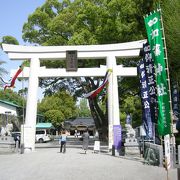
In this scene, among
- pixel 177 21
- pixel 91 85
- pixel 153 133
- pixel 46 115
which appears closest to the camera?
pixel 177 21

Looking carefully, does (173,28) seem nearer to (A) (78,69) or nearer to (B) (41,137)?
(A) (78,69)

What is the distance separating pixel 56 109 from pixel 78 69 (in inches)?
1625

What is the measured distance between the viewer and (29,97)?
25.8m

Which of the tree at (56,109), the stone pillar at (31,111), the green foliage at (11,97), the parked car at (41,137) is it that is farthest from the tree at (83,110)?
the stone pillar at (31,111)

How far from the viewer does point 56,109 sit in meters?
66.6

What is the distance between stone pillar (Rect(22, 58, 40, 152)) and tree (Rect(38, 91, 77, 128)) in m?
37.8

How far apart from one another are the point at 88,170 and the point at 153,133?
6266 mm

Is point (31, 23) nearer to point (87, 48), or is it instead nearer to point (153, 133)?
point (87, 48)

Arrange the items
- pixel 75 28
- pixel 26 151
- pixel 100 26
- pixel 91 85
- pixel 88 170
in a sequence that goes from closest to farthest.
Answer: pixel 88 170
pixel 26 151
pixel 100 26
pixel 75 28
pixel 91 85

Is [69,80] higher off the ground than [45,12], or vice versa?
[45,12]

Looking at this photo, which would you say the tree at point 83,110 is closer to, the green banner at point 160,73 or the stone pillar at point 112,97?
the stone pillar at point 112,97

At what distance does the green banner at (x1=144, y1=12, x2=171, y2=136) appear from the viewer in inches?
535

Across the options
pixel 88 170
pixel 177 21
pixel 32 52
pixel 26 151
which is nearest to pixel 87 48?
pixel 32 52

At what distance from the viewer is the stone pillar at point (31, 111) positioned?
24906 mm
